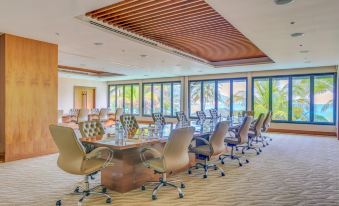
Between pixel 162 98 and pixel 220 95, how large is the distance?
3717 millimetres

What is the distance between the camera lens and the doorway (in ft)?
48.3

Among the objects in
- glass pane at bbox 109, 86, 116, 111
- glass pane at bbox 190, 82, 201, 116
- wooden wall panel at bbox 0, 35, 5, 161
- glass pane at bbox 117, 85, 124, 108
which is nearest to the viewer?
wooden wall panel at bbox 0, 35, 5, 161

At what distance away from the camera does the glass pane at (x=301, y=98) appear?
33.6ft

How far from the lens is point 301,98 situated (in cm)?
1039

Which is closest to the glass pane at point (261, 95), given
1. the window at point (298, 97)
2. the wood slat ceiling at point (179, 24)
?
the window at point (298, 97)

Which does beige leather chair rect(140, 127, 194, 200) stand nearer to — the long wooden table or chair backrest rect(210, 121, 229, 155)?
the long wooden table

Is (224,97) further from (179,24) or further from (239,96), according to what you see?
(179,24)

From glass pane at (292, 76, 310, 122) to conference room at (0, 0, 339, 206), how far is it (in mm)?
500

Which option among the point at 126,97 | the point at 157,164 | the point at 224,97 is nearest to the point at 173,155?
the point at 157,164

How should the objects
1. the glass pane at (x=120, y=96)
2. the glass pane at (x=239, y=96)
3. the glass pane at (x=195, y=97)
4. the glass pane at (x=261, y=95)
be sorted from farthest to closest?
Result: the glass pane at (x=120, y=96), the glass pane at (x=195, y=97), the glass pane at (x=239, y=96), the glass pane at (x=261, y=95)

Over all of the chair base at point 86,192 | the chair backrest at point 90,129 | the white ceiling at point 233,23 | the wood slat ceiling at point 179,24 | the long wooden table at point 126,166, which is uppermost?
the wood slat ceiling at point 179,24

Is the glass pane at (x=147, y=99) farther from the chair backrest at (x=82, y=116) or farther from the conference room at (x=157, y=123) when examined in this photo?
the conference room at (x=157, y=123)

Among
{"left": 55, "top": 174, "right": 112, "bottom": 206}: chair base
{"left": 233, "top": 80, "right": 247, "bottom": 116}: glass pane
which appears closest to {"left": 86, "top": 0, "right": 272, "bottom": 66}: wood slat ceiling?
{"left": 55, "top": 174, "right": 112, "bottom": 206}: chair base

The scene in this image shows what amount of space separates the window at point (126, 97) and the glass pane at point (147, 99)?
0.61 metres
